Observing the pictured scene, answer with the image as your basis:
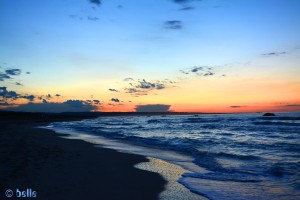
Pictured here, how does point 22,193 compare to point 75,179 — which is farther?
point 75,179

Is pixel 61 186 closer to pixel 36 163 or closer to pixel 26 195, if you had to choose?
pixel 26 195

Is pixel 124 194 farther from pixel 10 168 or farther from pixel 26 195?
pixel 10 168

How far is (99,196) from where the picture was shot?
6.55 m

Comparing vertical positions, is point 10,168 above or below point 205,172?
above

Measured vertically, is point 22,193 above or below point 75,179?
above

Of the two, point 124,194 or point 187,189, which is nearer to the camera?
point 124,194

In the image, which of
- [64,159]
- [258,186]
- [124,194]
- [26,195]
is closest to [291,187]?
[258,186]

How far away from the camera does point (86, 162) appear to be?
36.6 ft

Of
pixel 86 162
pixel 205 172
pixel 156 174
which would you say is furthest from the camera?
pixel 86 162

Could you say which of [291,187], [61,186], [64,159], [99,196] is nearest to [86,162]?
[64,159]

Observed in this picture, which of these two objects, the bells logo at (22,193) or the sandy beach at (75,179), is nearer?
the bells logo at (22,193)

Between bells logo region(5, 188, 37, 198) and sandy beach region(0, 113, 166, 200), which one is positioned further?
sandy beach region(0, 113, 166, 200)

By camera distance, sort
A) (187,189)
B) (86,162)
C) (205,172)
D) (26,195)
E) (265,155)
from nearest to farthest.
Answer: (26,195)
(187,189)
(205,172)
(86,162)
(265,155)

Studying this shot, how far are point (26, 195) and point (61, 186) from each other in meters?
1.13
